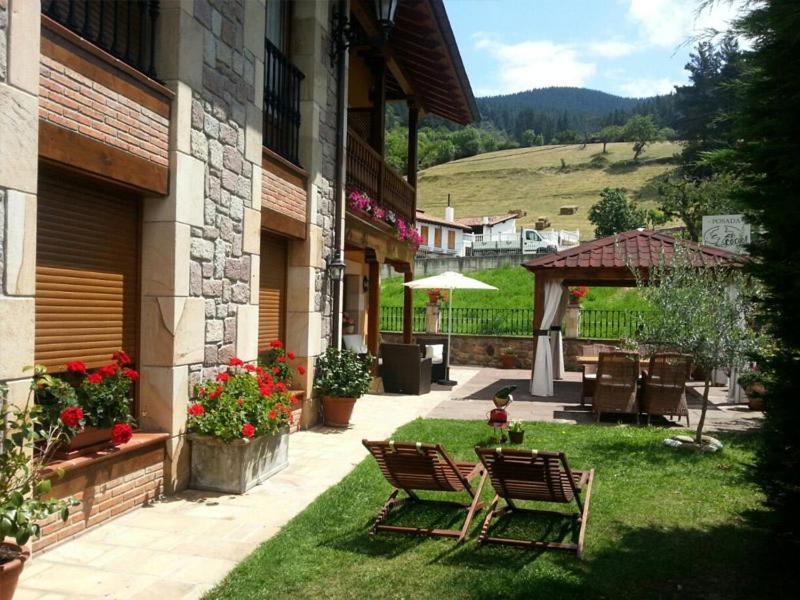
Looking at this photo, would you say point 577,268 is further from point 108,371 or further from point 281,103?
point 108,371

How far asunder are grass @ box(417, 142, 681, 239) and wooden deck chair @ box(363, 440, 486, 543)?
172 ft

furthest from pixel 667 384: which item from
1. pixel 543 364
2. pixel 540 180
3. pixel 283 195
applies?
pixel 540 180

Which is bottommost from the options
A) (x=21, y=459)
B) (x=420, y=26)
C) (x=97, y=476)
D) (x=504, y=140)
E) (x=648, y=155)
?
(x=97, y=476)

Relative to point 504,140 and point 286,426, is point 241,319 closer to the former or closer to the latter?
point 286,426

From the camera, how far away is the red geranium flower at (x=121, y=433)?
466cm

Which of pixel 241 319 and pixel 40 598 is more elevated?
pixel 241 319

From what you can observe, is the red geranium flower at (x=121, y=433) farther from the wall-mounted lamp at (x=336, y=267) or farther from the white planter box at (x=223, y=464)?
the wall-mounted lamp at (x=336, y=267)

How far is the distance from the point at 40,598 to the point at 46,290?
1955mm

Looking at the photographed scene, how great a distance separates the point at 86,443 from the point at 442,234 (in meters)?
45.0

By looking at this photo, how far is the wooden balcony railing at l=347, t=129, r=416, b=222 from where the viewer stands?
1055 centimetres

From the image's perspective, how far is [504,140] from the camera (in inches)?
4471

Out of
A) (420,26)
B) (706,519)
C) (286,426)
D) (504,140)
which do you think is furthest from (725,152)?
(504,140)

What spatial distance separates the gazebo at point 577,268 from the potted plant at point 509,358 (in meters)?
4.26

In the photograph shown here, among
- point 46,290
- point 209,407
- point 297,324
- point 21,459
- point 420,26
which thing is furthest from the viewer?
point 420,26
